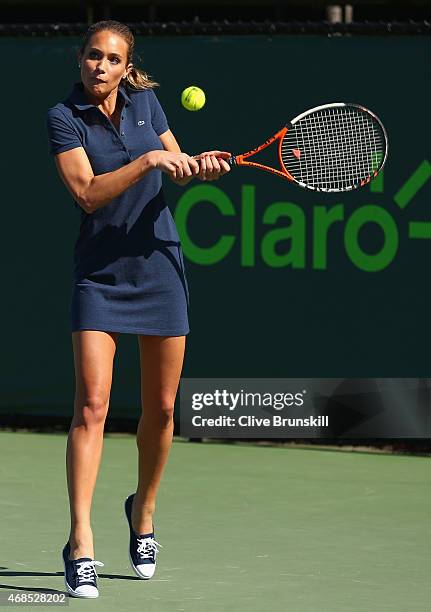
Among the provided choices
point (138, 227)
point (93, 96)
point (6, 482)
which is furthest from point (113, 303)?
point (6, 482)

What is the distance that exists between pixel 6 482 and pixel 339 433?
1.68 meters

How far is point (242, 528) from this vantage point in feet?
18.6

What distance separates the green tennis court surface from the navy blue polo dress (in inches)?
31.5

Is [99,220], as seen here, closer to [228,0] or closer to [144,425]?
[144,425]

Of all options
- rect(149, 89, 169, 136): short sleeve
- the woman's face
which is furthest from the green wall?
the woman's face

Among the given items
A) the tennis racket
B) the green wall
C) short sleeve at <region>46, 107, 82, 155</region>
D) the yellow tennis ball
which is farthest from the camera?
the green wall

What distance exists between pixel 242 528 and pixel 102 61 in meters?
1.88

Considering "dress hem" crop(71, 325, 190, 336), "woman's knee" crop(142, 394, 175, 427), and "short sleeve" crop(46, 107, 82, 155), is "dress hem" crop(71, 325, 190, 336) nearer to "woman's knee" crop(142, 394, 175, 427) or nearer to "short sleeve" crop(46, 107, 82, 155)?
"woman's knee" crop(142, 394, 175, 427)

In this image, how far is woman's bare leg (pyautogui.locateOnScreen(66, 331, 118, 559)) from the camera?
4.61 metres

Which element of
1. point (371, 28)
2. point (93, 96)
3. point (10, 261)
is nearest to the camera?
point (93, 96)

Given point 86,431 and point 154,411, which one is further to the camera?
point 154,411

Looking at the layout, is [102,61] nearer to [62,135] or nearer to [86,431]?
[62,135]

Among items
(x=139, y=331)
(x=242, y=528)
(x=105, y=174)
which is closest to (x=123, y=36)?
(x=105, y=174)

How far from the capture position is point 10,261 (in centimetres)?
765
